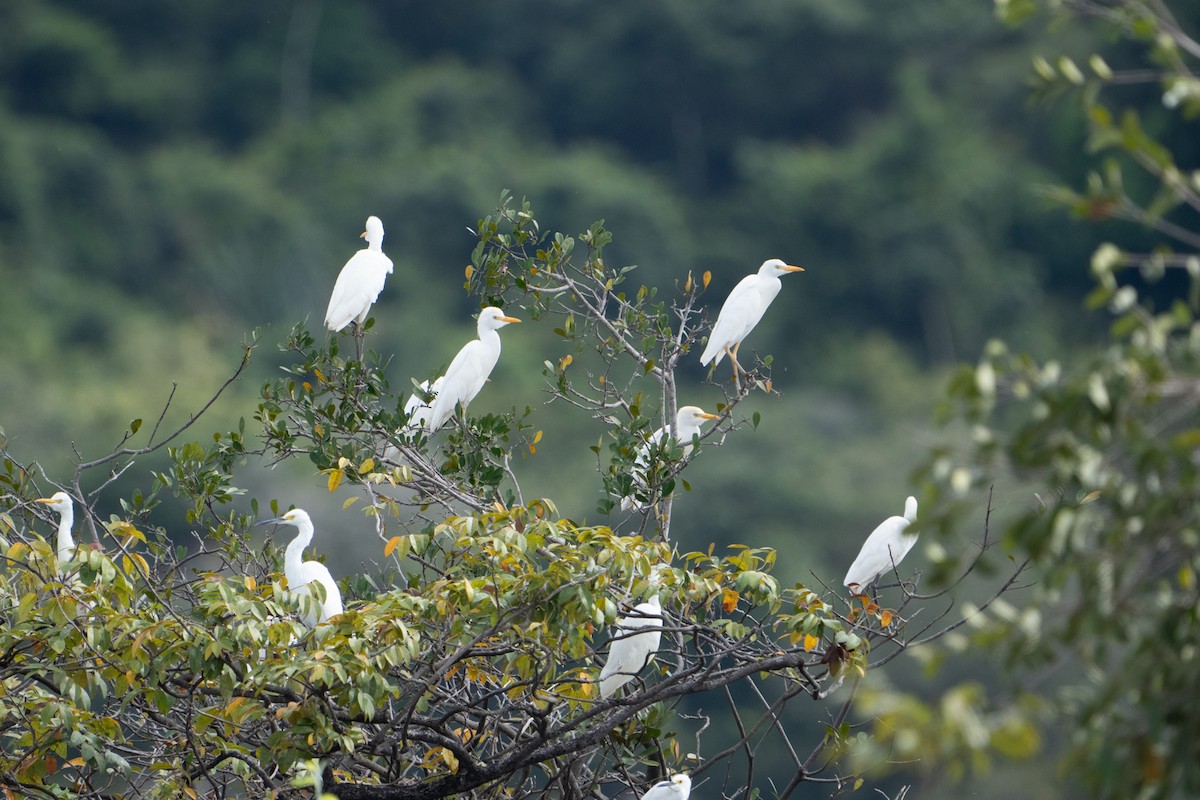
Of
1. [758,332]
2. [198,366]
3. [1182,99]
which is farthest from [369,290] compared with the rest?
[758,332]

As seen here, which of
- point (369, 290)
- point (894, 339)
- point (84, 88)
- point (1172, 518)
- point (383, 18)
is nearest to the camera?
point (1172, 518)

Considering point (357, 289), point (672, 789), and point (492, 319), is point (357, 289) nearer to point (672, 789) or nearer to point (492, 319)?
point (492, 319)

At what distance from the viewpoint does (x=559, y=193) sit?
97.3 ft

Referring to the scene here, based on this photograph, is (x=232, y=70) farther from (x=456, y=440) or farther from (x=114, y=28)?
(x=456, y=440)

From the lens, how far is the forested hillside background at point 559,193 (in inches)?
998

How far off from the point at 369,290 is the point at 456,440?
1412 millimetres

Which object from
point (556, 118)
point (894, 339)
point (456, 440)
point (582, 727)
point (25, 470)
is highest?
point (25, 470)

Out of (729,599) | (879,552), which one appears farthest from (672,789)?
(879,552)

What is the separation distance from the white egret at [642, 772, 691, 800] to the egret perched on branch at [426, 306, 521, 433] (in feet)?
4.75

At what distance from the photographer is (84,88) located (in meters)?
33.3

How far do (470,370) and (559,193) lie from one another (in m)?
25.0

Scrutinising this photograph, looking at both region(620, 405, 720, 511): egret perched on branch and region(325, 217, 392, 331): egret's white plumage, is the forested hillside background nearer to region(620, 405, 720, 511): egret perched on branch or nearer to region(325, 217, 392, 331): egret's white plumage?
region(325, 217, 392, 331): egret's white plumage

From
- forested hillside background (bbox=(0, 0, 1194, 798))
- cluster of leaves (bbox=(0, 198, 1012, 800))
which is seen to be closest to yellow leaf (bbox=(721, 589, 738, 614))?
cluster of leaves (bbox=(0, 198, 1012, 800))

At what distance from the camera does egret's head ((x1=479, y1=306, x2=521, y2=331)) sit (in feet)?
16.1
